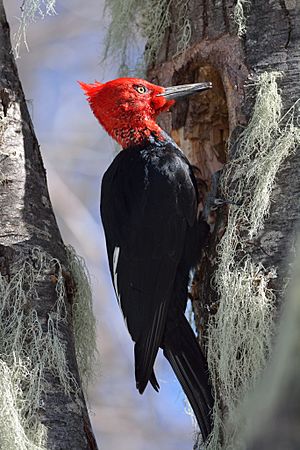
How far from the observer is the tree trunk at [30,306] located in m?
2.07

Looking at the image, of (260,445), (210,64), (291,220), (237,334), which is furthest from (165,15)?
(260,445)

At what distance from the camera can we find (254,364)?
217 centimetres

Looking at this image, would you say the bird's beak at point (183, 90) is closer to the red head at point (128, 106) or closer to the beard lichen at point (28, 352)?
the red head at point (128, 106)

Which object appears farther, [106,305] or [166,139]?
[106,305]

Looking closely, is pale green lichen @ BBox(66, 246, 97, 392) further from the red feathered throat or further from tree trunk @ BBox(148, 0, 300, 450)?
the red feathered throat

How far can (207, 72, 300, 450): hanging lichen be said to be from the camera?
7.21ft

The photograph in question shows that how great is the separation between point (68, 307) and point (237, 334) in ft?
1.63

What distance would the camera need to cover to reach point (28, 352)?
7.16 feet

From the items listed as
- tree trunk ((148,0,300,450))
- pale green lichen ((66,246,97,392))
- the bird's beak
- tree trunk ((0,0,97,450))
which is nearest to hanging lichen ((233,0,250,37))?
tree trunk ((148,0,300,450))

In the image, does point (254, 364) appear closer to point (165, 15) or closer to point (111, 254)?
point (111, 254)

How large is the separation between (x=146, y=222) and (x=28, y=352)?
0.81 metres

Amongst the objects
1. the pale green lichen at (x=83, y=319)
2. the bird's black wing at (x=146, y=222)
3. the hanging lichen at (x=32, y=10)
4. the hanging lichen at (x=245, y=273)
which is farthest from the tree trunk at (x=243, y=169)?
the hanging lichen at (x=32, y=10)

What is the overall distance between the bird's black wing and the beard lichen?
43 cm

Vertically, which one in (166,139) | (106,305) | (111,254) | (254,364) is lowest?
(106,305)
